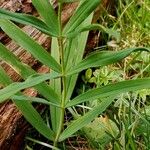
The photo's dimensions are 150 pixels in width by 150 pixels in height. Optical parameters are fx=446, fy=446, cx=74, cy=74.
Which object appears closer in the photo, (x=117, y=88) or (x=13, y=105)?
(x=117, y=88)

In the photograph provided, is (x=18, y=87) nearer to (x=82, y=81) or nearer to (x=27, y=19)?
(x=27, y=19)

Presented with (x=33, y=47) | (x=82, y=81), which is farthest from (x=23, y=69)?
(x=82, y=81)

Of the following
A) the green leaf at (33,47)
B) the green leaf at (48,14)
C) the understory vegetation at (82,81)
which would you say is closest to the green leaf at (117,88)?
the understory vegetation at (82,81)

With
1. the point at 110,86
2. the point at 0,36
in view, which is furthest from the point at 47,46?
the point at 110,86

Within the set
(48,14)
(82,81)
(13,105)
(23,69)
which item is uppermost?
(48,14)

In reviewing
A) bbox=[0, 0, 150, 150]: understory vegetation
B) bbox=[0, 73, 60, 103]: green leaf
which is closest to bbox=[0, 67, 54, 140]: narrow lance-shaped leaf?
bbox=[0, 0, 150, 150]: understory vegetation

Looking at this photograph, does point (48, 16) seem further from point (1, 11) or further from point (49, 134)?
point (49, 134)

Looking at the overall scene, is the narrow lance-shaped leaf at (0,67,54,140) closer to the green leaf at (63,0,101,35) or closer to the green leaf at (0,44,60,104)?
the green leaf at (0,44,60,104)

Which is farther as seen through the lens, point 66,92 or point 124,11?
point 124,11
